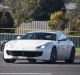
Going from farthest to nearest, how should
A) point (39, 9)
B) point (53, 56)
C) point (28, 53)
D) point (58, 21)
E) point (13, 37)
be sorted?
Answer: point (39, 9)
point (58, 21)
point (13, 37)
point (53, 56)
point (28, 53)

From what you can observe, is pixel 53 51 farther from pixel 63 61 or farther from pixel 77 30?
pixel 77 30

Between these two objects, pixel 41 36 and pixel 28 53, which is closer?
pixel 28 53

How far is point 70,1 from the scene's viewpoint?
73.2 meters

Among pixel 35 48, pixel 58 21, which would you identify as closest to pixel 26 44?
pixel 35 48

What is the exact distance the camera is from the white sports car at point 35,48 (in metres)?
23.4

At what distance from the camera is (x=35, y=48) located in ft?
76.6

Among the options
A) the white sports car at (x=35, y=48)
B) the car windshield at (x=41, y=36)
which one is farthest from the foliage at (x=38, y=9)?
the white sports car at (x=35, y=48)

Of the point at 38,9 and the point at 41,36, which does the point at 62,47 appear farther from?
the point at 38,9

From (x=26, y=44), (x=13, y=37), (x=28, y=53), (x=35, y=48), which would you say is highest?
(x=26, y=44)

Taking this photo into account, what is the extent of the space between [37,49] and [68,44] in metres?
2.72

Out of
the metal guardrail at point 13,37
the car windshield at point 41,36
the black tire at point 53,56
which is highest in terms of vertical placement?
the car windshield at point 41,36

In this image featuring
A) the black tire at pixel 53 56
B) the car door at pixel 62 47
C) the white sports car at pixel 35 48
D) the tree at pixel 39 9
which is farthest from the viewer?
the tree at pixel 39 9

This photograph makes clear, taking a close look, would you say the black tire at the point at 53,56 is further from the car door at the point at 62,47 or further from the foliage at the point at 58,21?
the foliage at the point at 58,21

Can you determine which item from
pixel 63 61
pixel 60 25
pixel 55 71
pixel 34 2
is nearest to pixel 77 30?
pixel 60 25
